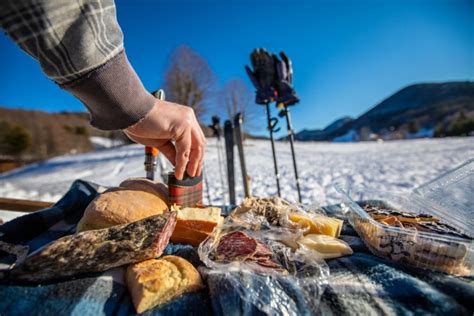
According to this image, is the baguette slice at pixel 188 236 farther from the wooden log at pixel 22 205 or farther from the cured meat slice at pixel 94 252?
the wooden log at pixel 22 205

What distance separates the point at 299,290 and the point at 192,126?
51 cm

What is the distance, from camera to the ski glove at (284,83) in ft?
8.23

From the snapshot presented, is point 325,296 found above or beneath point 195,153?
beneath

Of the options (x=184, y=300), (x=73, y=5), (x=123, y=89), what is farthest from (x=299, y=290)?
(x=73, y=5)

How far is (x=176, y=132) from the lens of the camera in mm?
646

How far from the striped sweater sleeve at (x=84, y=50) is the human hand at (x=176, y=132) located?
5cm

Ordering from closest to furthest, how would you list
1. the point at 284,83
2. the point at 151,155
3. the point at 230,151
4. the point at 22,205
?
1. the point at 151,155
2. the point at 22,205
3. the point at 230,151
4. the point at 284,83

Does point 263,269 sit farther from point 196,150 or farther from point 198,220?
point 196,150

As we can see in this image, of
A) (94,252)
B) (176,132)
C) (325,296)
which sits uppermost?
(176,132)

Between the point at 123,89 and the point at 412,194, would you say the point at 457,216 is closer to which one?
the point at 412,194

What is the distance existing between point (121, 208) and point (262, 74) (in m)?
2.44

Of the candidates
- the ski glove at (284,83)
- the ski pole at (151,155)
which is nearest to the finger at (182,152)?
the ski pole at (151,155)

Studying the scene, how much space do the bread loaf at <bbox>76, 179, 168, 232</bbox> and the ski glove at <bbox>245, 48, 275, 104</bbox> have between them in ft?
7.00

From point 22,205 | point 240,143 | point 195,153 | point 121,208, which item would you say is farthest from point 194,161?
point 240,143
